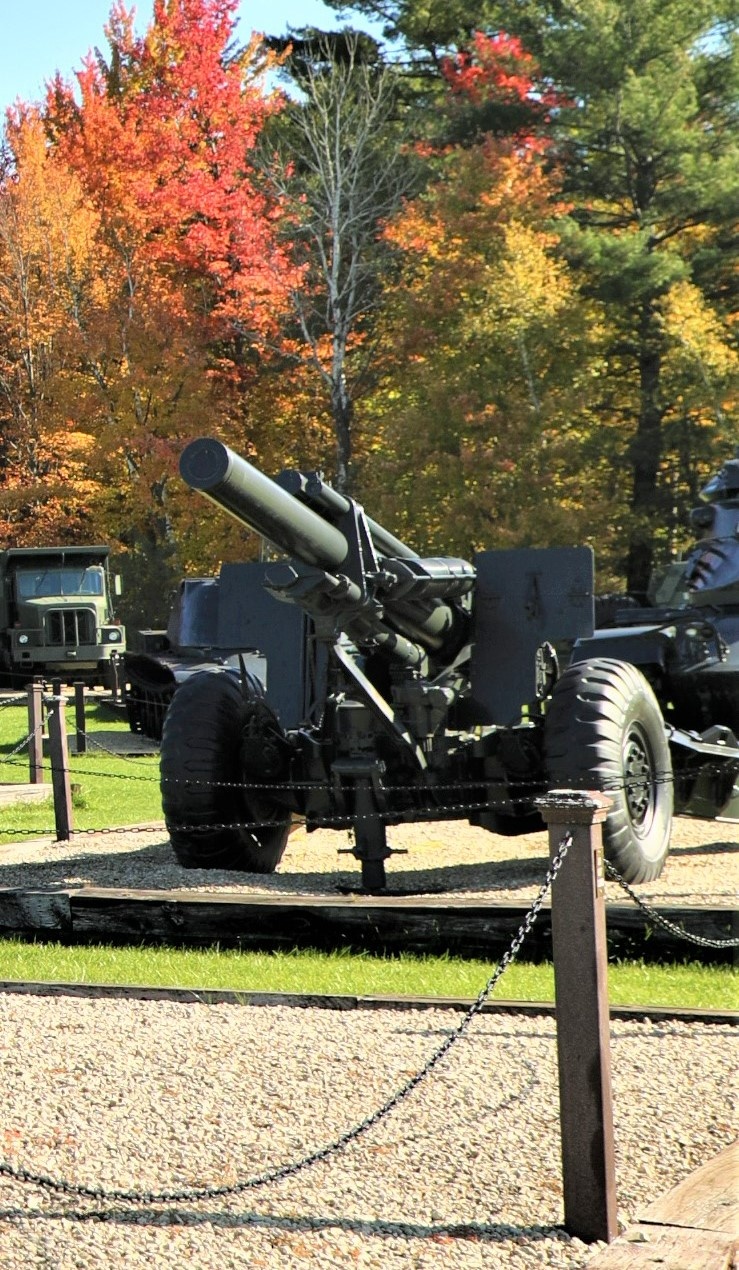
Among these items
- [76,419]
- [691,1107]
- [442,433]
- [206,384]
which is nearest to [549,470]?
[442,433]

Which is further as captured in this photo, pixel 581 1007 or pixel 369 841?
pixel 369 841

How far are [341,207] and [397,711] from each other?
2258cm

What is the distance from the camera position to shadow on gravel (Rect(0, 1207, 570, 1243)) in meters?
4.08

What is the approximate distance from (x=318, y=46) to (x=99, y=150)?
4516 millimetres

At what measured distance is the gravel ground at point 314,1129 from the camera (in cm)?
407

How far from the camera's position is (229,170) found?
31.0 metres

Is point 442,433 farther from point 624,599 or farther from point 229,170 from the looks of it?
point 624,599

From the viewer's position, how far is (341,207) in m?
30.9

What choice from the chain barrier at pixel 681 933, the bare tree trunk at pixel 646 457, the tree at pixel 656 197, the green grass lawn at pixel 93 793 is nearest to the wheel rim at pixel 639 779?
the chain barrier at pixel 681 933

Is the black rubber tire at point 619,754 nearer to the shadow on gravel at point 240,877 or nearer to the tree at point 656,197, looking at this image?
the shadow on gravel at point 240,877

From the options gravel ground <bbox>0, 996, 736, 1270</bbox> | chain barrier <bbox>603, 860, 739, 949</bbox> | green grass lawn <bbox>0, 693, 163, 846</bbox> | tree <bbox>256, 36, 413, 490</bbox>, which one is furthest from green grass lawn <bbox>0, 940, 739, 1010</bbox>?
tree <bbox>256, 36, 413, 490</bbox>

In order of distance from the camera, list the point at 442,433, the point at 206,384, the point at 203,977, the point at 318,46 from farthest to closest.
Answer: the point at 318,46 < the point at 206,384 < the point at 442,433 < the point at 203,977

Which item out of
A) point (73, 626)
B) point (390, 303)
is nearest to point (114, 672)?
point (73, 626)

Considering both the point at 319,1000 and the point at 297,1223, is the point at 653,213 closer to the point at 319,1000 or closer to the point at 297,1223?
the point at 319,1000
